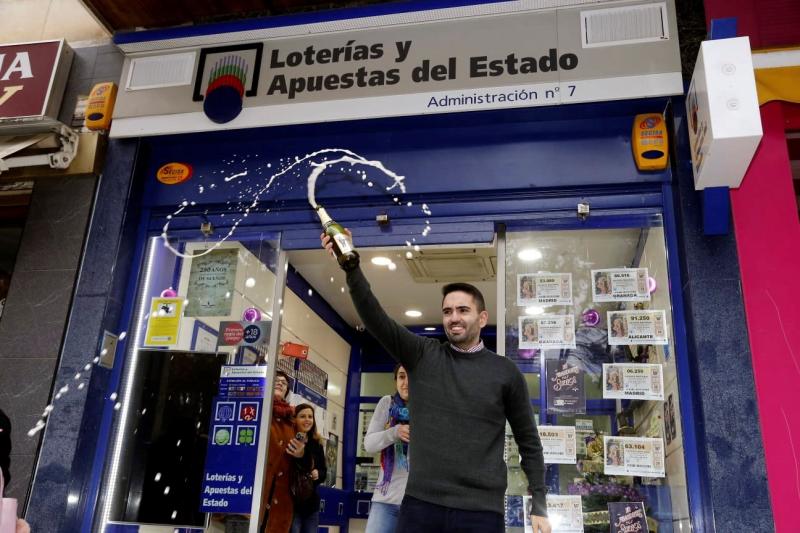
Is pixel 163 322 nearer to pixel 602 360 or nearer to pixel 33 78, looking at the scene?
pixel 33 78

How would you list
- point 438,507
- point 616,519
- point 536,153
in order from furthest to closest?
point 536,153 < point 616,519 < point 438,507

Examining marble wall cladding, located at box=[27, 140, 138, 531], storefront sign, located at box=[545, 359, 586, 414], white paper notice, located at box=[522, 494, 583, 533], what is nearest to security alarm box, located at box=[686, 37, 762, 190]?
storefront sign, located at box=[545, 359, 586, 414]

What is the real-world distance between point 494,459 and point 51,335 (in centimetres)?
289

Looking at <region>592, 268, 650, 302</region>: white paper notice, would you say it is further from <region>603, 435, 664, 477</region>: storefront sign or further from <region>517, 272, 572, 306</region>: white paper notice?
<region>603, 435, 664, 477</region>: storefront sign

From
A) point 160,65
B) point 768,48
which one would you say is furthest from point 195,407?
point 768,48

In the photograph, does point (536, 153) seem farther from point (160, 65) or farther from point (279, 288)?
point (160, 65)

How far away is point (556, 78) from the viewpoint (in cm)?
388

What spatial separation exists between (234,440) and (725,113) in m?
2.94

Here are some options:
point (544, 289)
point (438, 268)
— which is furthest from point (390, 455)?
point (438, 268)

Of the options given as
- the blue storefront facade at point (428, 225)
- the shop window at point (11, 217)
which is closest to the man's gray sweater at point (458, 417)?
the blue storefront facade at point (428, 225)

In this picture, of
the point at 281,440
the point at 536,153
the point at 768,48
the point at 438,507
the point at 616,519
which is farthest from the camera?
the point at 281,440

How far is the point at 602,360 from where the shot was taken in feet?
12.0

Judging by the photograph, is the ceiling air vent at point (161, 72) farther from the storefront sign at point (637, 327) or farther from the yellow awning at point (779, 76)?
the yellow awning at point (779, 76)

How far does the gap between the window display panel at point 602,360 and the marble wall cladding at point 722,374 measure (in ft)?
0.53
